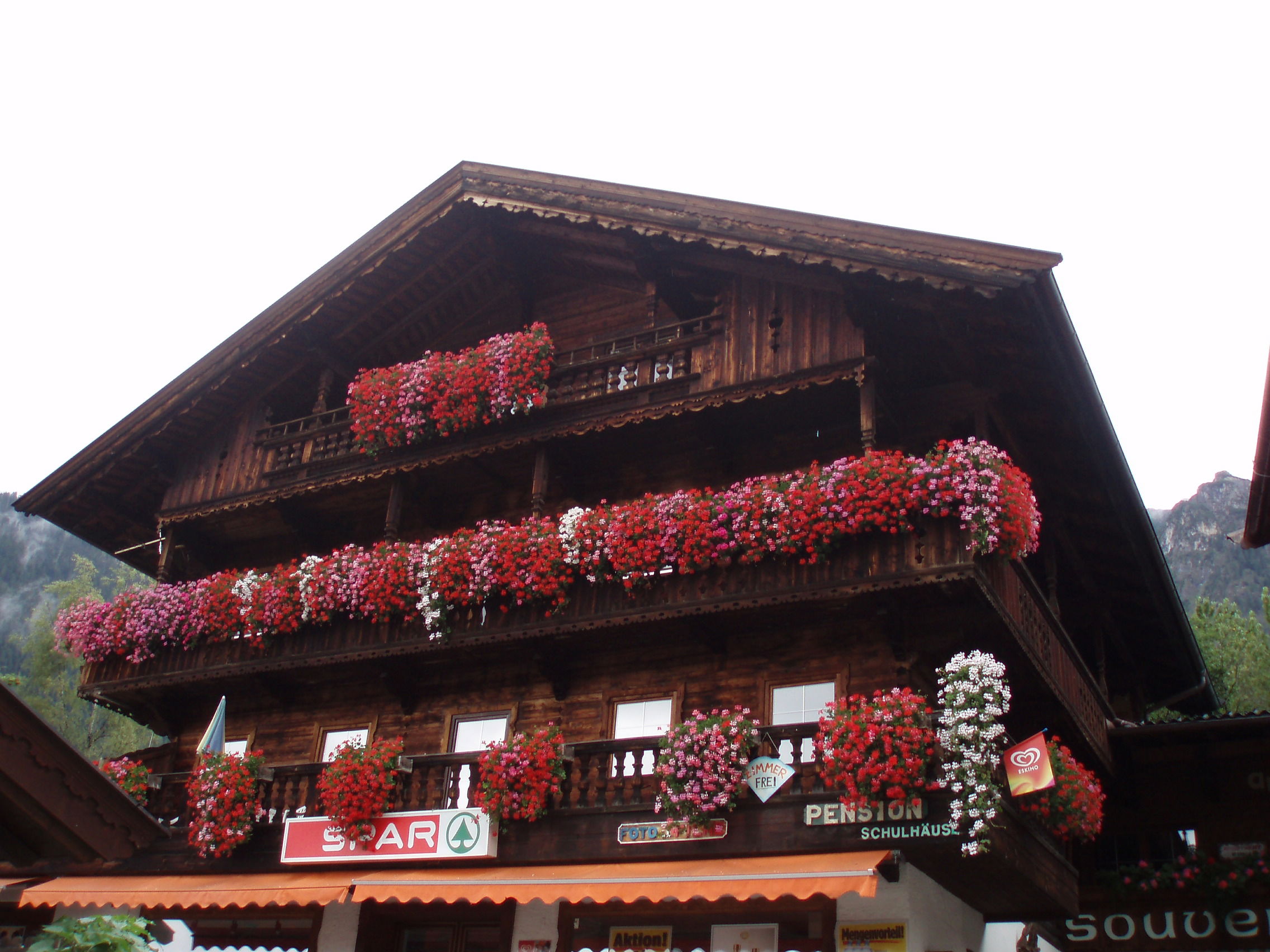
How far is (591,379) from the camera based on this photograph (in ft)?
55.5

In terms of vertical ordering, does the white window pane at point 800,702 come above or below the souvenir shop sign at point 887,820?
above

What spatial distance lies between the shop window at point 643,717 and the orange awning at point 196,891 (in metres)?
3.69

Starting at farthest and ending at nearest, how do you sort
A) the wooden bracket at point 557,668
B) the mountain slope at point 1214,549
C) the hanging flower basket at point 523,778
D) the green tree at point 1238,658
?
the mountain slope at point 1214,549 < the green tree at point 1238,658 < the wooden bracket at point 557,668 < the hanging flower basket at point 523,778

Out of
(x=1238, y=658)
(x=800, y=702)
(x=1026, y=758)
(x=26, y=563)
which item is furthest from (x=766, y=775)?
(x=26, y=563)

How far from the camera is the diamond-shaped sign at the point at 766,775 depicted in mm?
12289

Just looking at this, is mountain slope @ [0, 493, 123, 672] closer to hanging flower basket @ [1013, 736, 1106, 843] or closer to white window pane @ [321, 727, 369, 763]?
white window pane @ [321, 727, 369, 763]

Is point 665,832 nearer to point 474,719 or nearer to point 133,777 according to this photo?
point 474,719

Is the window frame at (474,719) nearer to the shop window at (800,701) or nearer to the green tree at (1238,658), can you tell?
the shop window at (800,701)

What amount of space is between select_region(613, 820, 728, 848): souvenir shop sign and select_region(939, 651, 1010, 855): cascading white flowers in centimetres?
243

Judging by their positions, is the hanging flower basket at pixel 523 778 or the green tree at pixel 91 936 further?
the hanging flower basket at pixel 523 778

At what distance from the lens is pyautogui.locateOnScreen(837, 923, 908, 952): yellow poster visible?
478 inches

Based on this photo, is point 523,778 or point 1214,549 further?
point 1214,549

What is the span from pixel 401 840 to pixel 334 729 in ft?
12.4

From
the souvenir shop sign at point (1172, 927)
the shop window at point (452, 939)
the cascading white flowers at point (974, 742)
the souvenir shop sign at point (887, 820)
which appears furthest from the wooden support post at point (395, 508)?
the souvenir shop sign at point (1172, 927)
